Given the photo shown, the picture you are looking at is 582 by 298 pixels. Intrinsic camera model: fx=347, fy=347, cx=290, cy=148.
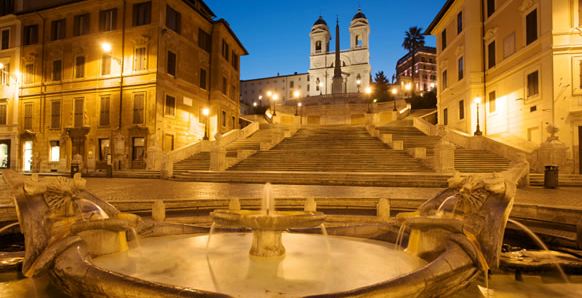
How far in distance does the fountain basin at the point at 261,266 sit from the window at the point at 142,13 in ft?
89.6

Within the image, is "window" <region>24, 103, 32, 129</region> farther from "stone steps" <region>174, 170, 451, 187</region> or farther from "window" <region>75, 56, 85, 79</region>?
"stone steps" <region>174, 170, 451, 187</region>

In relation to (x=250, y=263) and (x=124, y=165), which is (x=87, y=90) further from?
(x=250, y=263)

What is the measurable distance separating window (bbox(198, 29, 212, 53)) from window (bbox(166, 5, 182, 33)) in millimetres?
3122

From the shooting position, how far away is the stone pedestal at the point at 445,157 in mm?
15992

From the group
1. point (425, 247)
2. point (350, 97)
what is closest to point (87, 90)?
point (425, 247)

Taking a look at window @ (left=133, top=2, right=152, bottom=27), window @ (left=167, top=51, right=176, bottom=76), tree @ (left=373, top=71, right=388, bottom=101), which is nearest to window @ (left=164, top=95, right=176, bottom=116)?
window @ (left=167, top=51, right=176, bottom=76)

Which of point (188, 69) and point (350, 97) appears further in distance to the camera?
point (350, 97)

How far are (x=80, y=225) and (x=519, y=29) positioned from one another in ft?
85.9

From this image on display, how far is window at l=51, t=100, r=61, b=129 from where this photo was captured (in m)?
30.5

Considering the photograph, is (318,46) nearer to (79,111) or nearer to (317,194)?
(79,111)

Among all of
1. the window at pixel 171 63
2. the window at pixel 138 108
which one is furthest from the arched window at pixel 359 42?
the window at pixel 138 108

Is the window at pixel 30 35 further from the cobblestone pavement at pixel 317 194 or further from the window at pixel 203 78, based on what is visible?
the cobblestone pavement at pixel 317 194

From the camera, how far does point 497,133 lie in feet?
78.3

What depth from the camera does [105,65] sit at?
29578 mm
